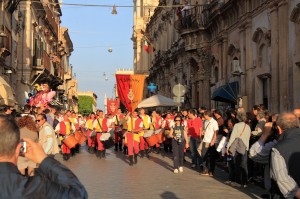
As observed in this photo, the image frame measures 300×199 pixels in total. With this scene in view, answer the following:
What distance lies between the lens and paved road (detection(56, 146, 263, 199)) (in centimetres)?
1053

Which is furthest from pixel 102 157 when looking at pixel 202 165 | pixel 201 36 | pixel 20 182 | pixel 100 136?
pixel 20 182

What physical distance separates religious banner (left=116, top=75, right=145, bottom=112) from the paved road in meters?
2.31

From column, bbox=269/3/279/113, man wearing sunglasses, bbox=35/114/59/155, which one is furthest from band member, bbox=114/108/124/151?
man wearing sunglasses, bbox=35/114/59/155

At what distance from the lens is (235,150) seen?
11547 millimetres

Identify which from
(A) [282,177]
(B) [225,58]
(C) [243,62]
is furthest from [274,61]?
(A) [282,177]

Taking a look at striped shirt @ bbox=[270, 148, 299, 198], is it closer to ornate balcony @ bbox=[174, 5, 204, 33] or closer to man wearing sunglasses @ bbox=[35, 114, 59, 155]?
man wearing sunglasses @ bbox=[35, 114, 59, 155]

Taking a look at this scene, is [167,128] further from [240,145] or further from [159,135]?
[240,145]

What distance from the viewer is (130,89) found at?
61.4 ft

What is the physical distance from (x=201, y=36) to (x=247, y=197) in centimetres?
2113

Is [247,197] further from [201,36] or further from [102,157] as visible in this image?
[201,36]

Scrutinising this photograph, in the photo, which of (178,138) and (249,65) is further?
(249,65)

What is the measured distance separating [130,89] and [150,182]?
6.72 meters

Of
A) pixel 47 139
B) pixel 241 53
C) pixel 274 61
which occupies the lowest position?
pixel 47 139

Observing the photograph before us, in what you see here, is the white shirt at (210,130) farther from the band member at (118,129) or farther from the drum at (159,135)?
the band member at (118,129)
